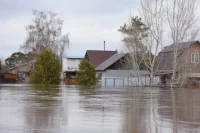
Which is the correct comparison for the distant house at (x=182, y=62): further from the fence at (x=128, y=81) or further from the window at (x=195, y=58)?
the fence at (x=128, y=81)

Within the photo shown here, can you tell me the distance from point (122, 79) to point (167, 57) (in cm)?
657

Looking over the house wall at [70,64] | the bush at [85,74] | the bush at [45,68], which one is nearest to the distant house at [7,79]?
the house wall at [70,64]

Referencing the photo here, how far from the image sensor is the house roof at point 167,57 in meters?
38.6

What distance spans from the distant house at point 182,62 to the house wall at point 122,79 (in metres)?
2.14

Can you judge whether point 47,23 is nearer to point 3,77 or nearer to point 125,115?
point 3,77

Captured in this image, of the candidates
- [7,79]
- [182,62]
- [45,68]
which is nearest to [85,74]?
[45,68]

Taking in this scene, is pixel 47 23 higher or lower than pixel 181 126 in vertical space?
higher

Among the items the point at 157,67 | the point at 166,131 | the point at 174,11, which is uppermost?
the point at 174,11

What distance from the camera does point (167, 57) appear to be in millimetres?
45594

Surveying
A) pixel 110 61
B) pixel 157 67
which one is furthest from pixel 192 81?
pixel 110 61

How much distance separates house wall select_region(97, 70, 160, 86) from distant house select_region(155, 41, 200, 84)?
214cm

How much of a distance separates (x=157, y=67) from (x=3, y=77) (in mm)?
24673

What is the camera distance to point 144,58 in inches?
1534

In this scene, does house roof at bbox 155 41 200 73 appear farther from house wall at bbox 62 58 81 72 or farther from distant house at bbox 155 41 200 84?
house wall at bbox 62 58 81 72
